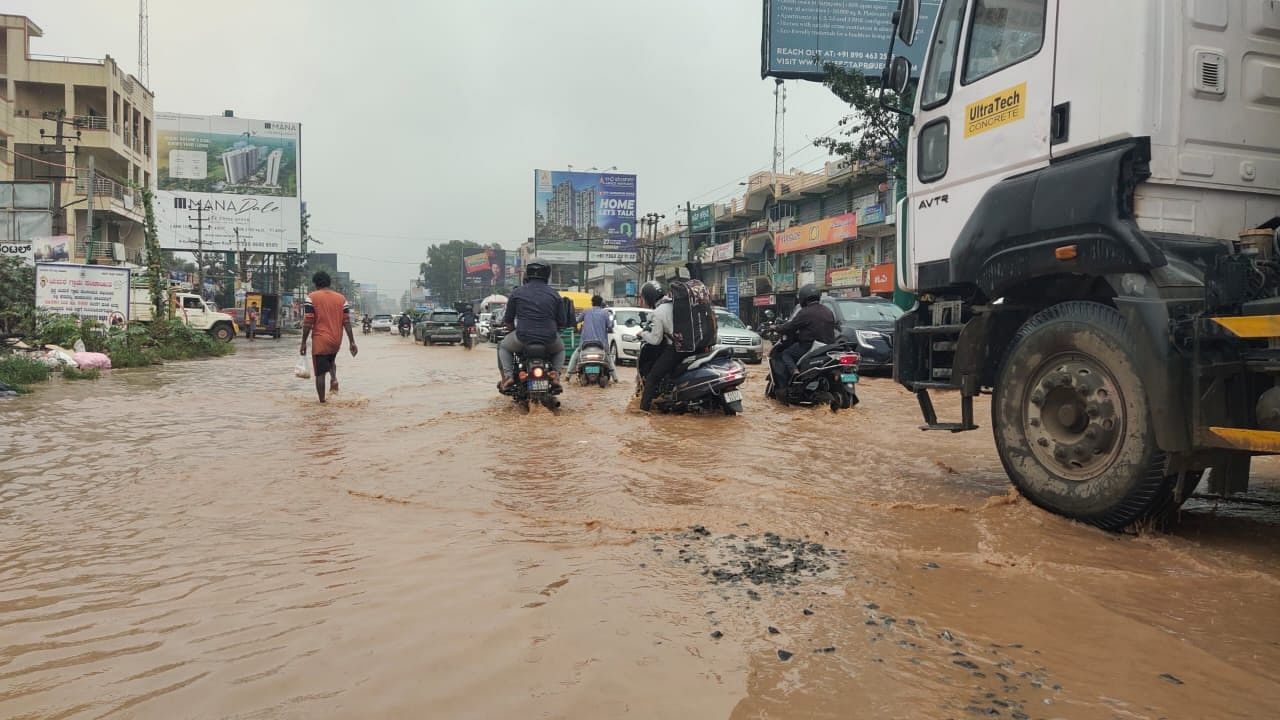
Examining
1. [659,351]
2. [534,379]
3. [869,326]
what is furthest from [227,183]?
[659,351]

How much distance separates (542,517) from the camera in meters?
4.36

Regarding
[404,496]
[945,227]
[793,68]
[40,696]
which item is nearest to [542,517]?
[404,496]

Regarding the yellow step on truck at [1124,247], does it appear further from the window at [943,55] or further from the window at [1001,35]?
the window at [943,55]

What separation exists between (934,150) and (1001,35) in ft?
2.51

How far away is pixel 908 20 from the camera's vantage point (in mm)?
5191

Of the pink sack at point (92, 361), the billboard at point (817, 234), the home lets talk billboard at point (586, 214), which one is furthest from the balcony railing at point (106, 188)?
the billboard at point (817, 234)

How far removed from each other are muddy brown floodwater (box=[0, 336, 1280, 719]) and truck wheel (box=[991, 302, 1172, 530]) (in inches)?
7.5

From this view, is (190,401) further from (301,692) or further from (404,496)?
(301,692)

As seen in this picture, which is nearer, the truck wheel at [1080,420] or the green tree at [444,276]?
the truck wheel at [1080,420]

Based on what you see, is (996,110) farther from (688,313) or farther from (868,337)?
(868,337)

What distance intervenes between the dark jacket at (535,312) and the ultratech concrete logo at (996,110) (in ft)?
16.7

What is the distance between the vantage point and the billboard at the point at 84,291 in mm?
16672

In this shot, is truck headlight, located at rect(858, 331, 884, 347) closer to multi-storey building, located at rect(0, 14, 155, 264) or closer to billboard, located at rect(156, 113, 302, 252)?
multi-storey building, located at rect(0, 14, 155, 264)

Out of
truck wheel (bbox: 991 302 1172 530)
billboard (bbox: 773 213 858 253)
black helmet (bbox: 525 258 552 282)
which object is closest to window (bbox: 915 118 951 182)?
truck wheel (bbox: 991 302 1172 530)
